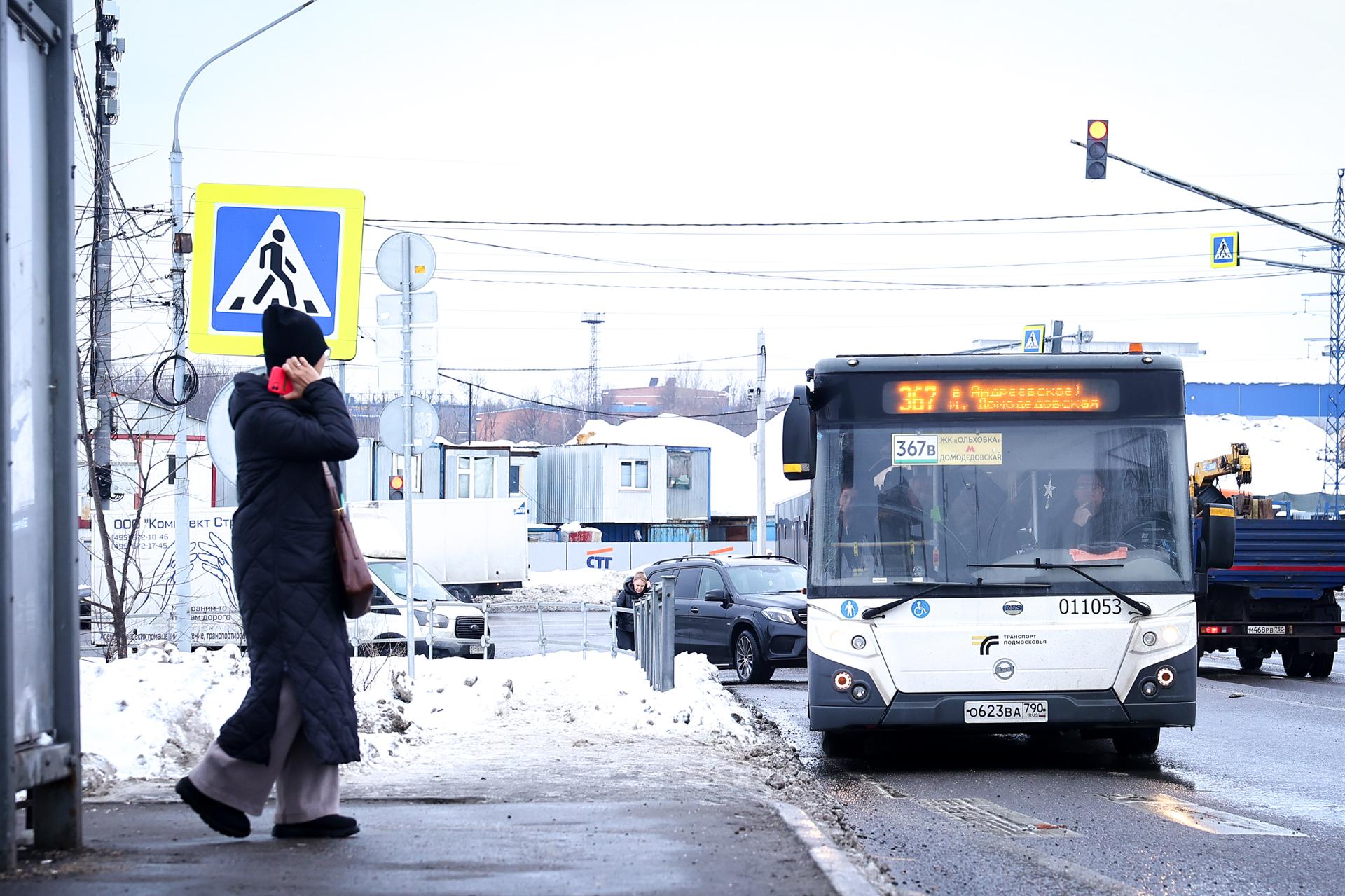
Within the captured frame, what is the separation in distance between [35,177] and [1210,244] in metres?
23.4

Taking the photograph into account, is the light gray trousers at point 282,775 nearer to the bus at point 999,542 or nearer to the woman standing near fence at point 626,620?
the bus at point 999,542

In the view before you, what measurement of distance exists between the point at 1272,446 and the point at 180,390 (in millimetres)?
67954

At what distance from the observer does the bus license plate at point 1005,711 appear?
989 centimetres

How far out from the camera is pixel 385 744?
354 inches

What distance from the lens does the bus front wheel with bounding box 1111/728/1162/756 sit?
10.6 meters

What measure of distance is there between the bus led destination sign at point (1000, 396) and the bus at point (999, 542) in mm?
11

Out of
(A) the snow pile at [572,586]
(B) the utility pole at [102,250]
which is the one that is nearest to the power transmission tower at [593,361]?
(A) the snow pile at [572,586]

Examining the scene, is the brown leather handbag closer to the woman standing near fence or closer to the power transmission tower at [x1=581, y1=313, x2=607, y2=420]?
the woman standing near fence

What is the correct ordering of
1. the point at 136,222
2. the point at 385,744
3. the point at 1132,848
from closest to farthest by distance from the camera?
the point at 1132,848, the point at 385,744, the point at 136,222

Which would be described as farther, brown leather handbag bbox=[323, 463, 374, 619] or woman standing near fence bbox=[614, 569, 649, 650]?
woman standing near fence bbox=[614, 569, 649, 650]

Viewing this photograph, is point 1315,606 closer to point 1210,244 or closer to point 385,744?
point 1210,244

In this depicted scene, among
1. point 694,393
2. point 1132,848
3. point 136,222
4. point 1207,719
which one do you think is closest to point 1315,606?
point 1207,719

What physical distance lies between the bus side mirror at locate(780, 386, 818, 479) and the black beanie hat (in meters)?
4.62

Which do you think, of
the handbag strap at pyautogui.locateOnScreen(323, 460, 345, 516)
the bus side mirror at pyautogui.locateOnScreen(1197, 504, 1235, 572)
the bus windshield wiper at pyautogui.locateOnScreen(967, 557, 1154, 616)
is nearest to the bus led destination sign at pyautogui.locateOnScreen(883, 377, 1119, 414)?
the bus windshield wiper at pyautogui.locateOnScreen(967, 557, 1154, 616)
